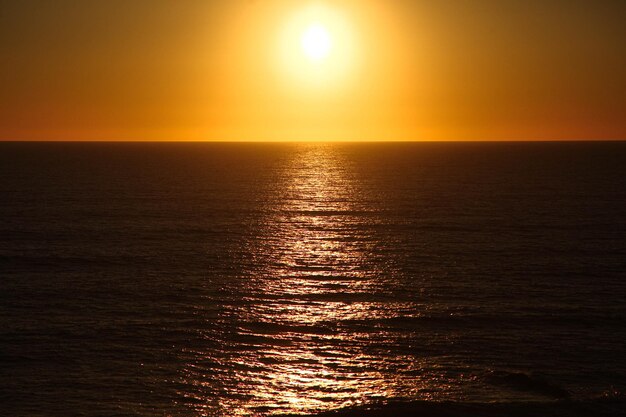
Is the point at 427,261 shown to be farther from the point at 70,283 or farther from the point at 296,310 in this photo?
the point at 70,283

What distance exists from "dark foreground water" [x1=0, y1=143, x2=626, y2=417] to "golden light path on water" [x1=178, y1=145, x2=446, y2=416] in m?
0.17

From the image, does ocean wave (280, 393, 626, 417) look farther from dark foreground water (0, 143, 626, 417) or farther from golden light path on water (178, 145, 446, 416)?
golden light path on water (178, 145, 446, 416)

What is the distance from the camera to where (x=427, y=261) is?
266 feet

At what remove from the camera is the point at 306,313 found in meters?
59.4

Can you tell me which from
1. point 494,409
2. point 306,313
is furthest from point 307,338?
point 494,409

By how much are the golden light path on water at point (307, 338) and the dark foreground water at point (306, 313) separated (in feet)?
0.54

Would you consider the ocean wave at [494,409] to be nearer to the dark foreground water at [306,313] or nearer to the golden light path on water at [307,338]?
the dark foreground water at [306,313]

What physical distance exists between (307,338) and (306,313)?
6.35 metres

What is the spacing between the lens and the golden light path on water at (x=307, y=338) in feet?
141

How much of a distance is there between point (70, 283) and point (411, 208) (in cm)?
7759

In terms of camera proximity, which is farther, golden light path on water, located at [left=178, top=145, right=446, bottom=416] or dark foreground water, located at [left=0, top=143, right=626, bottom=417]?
dark foreground water, located at [left=0, top=143, right=626, bottom=417]

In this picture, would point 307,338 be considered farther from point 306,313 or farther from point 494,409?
point 494,409

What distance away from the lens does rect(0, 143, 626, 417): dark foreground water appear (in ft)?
142

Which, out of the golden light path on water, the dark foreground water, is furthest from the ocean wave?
the golden light path on water
